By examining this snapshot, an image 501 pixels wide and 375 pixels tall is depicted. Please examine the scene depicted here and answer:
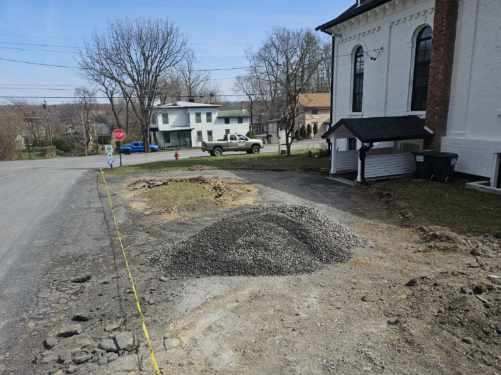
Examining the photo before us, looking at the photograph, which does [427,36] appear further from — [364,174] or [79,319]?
[79,319]

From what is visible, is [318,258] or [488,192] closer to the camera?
[318,258]

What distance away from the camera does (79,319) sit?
4285 mm

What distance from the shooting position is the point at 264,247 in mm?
5918

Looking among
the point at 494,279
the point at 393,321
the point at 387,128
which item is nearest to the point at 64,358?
the point at 393,321

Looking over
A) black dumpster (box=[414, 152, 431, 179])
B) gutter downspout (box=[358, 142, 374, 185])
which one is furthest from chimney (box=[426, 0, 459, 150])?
gutter downspout (box=[358, 142, 374, 185])

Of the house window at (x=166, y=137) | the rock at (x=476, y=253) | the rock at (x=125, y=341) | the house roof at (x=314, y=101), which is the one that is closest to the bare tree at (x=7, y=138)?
the house window at (x=166, y=137)

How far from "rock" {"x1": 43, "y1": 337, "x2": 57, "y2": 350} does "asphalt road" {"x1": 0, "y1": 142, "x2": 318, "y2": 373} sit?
42 cm

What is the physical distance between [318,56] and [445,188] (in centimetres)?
3100

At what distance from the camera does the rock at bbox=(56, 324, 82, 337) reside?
3961 mm

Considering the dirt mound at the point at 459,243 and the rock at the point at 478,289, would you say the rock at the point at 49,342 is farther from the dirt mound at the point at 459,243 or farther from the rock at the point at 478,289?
the dirt mound at the point at 459,243

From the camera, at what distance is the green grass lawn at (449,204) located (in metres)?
7.48

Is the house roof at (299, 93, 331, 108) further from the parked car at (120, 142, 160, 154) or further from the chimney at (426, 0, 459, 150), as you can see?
the chimney at (426, 0, 459, 150)

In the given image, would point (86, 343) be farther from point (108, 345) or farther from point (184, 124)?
point (184, 124)

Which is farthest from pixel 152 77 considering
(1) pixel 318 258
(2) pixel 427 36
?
(1) pixel 318 258
